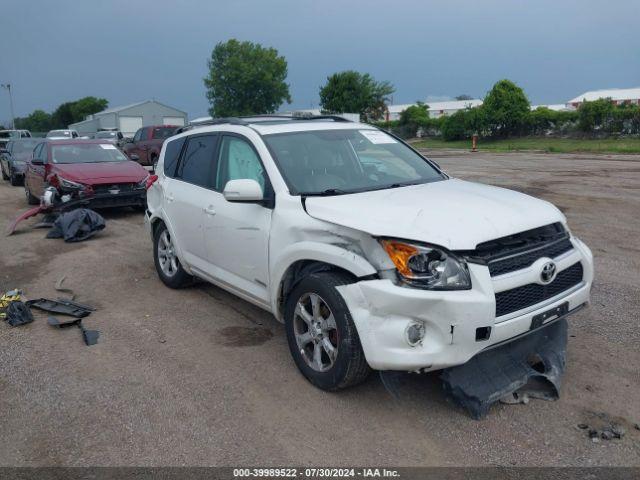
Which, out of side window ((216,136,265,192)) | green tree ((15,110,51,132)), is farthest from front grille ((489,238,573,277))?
green tree ((15,110,51,132))

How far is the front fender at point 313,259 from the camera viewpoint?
3.53 meters

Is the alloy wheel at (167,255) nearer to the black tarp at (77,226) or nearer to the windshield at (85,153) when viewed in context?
the black tarp at (77,226)

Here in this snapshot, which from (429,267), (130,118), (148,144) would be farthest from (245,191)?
(130,118)

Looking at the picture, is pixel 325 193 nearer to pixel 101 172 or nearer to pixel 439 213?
pixel 439 213

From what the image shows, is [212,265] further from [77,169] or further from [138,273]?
[77,169]

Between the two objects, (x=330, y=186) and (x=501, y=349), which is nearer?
(x=501, y=349)

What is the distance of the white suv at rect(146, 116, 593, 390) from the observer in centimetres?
335

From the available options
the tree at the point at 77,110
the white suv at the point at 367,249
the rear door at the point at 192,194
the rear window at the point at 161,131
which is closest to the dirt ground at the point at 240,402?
the white suv at the point at 367,249

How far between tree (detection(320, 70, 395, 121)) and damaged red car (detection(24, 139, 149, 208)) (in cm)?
4568

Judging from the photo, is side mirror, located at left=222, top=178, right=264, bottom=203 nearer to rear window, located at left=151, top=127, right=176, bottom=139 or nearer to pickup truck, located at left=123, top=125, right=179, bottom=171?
pickup truck, located at left=123, top=125, right=179, bottom=171

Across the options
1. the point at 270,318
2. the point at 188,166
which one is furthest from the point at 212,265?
the point at 188,166

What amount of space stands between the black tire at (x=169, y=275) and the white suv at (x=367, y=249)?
2.25ft

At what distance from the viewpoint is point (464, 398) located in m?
3.56

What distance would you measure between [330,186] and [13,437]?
8.68ft
